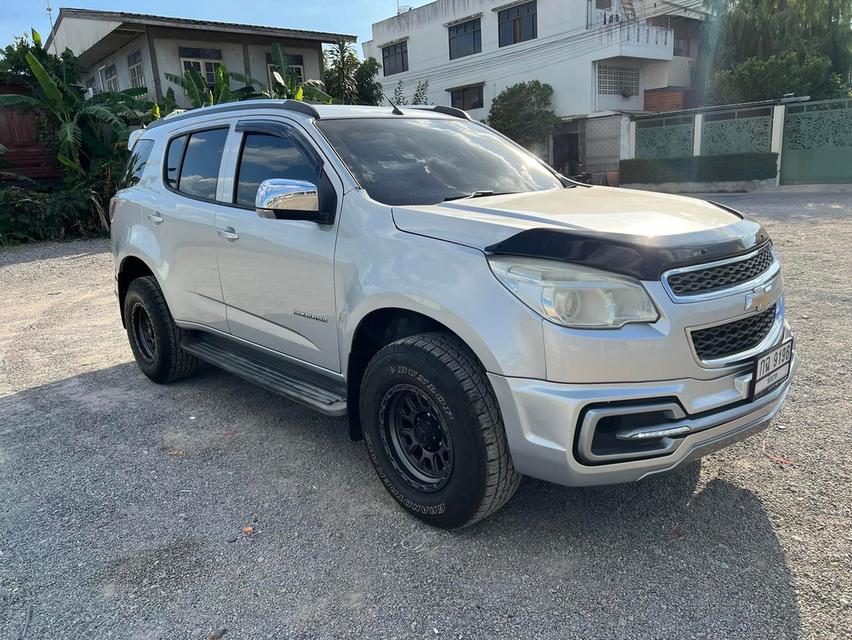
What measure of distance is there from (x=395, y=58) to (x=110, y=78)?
56.5 ft

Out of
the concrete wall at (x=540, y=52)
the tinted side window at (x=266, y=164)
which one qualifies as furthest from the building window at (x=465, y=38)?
the tinted side window at (x=266, y=164)

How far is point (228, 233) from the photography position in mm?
3939

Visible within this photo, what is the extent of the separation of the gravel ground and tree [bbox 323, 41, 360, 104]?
21.7 meters

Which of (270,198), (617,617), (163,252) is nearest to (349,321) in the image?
(270,198)

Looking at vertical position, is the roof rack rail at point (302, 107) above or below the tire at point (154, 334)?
above

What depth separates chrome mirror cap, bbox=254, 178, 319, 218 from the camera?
314 cm

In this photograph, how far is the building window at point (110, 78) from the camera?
23.1 metres

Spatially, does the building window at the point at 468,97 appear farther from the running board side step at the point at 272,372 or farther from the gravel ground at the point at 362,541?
the gravel ground at the point at 362,541

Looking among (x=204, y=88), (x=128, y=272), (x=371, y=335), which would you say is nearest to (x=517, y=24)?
(x=204, y=88)

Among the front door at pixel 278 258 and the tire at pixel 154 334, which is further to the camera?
the tire at pixel 154 334

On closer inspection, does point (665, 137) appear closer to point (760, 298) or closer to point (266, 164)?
point (266, 164)

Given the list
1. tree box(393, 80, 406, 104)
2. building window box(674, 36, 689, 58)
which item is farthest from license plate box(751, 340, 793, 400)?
building window box(674, 36, 689, 58)

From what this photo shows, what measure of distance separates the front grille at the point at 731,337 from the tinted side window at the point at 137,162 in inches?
170

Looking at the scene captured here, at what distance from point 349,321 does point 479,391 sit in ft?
2.86
